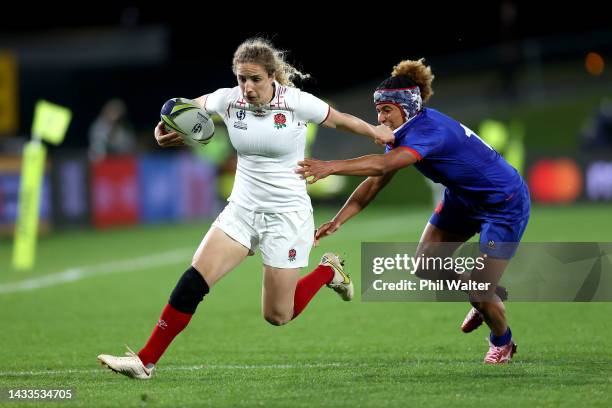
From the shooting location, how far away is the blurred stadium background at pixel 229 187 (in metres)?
7.56

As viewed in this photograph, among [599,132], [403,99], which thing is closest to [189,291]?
[403,99]

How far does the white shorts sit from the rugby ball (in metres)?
0.52

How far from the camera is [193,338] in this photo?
977 cm

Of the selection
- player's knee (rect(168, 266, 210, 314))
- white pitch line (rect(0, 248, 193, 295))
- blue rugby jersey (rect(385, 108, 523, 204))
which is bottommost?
white pitch line (rect(0, 248, 193, 295))

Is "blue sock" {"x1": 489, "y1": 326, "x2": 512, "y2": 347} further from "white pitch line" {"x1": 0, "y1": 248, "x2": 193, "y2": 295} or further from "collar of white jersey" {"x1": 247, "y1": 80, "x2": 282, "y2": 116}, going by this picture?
"white pitch line" {"x1": 0, "y1": 248, "x2": 193, "y2": 295}

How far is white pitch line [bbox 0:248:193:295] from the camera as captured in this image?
13562mm

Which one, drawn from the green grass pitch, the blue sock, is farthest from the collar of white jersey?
the blue sock

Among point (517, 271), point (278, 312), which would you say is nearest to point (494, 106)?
point (517, 271)

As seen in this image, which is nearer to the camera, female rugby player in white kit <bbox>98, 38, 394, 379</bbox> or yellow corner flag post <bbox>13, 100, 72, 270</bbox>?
female rugby player in white kit <bbox>98, 38, 394, 379</bbox>

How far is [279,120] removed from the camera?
7340mm

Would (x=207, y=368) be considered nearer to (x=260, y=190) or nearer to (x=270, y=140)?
(x=260, y=190)

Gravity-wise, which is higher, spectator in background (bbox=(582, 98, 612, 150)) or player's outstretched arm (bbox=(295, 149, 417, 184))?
player's outstretched arm (bbox=(295, 149, 417, 184))

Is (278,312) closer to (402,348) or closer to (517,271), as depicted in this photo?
(402,348)

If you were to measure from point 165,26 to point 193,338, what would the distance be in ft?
78.3
